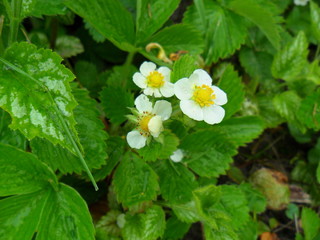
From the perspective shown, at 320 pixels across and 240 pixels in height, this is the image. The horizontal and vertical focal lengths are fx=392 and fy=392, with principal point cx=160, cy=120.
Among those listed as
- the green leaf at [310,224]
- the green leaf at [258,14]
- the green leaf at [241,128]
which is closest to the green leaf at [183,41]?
the green leaf at [258,14]

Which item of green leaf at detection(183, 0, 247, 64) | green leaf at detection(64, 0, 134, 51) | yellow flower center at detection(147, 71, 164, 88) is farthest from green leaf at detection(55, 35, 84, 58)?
yellow flower center at detection(147, 71, 164, 88)

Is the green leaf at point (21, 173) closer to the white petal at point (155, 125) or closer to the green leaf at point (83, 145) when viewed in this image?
the green leaf at point (83, 145)

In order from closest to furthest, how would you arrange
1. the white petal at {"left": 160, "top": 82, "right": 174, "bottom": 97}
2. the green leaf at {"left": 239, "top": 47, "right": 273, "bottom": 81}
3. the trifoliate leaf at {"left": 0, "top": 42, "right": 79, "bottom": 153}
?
the trifoliate leaf at {"left": 0, "top": 42, "right": 79, "bottom": 153} < the white petal at {"left": 160, "top": 82, "right": 174, "bottom": 97} < the green leaf at {"left": 239, "top": 47, "right": 273, "bottom": 81}

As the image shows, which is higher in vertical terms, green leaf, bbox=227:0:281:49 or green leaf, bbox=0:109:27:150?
green leaf, bbox=227:0:281:49

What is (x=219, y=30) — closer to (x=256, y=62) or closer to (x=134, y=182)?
(x=256, y=62)

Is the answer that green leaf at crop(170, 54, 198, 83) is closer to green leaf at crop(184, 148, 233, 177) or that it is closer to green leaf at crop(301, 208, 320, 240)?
green leaf at crop(184, 148, 233, 177)

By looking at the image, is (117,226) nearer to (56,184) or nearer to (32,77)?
(56,184)
